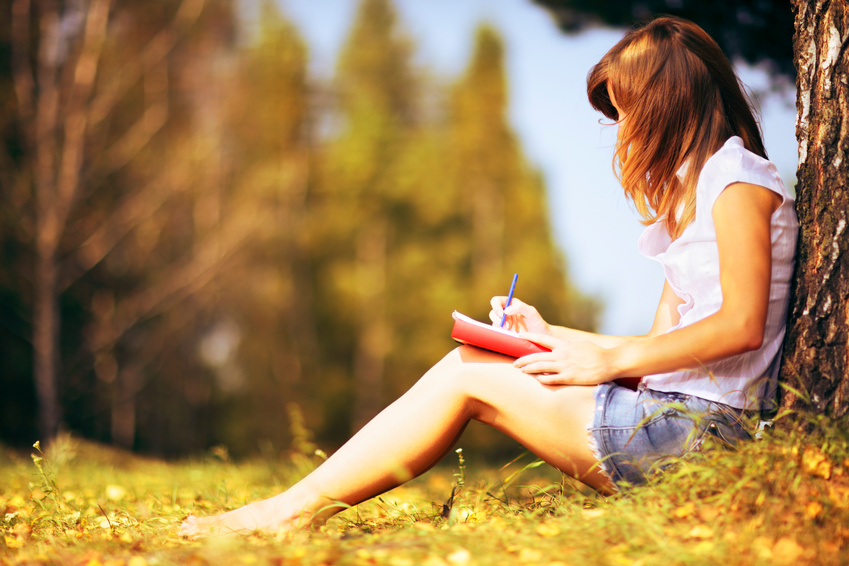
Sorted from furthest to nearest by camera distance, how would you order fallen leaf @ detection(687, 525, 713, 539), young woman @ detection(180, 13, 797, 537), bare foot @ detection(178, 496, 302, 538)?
bare foot @ detection(178, 496, 302, 538), young woman @ detection(180, 13, 797, 537), fallen leaf @ detection(687, 525, 713, 539)

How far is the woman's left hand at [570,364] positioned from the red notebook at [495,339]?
52mm

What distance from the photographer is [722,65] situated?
189 cm

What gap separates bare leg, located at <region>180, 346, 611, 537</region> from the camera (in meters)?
1.75

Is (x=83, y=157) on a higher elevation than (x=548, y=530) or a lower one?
higher

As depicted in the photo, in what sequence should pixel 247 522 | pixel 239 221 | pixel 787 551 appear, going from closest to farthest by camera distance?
pixel 787 551 → pixel 247 522 → pixel 239 221

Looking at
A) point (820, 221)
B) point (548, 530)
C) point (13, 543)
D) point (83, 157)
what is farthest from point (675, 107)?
point (83, 157)

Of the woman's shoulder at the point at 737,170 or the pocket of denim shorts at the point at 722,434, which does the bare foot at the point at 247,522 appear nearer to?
the pocket of denim shorts at the point at 722,434

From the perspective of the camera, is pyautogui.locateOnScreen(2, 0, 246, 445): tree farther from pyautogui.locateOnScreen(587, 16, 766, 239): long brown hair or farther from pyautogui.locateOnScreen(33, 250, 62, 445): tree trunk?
pyautogui.locateOnScreen(587, 16, 766, 239): long brown hair

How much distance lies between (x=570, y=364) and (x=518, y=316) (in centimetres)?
43

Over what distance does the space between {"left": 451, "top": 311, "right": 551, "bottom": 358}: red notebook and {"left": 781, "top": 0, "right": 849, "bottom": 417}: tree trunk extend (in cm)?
65

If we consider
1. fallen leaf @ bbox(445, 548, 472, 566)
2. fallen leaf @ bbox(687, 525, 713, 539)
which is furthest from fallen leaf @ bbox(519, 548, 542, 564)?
fallen leaf @ bbox(687, 525, 713, 539)

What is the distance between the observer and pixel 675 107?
1863 mm

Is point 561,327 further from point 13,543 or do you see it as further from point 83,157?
point 83,157

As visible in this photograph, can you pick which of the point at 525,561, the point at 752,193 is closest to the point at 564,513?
the point at 525,561
